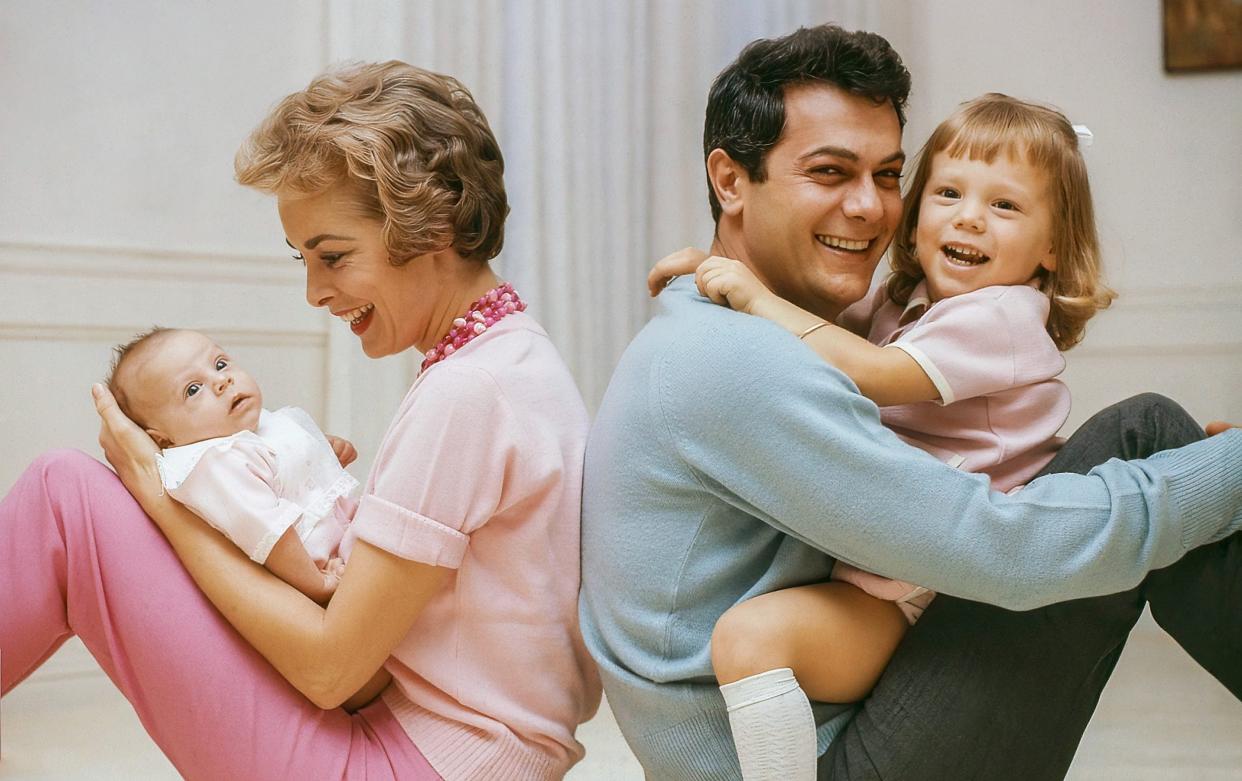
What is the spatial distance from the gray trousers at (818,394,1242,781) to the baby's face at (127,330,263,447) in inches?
33.8

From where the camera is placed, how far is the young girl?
4.20 ft

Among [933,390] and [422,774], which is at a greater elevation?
[933,390]

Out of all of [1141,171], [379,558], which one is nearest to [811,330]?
[379,558]

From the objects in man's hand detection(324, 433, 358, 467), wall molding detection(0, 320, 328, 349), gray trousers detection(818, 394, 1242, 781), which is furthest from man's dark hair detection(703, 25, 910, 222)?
wall molding detection(0, 320, 328, 349)

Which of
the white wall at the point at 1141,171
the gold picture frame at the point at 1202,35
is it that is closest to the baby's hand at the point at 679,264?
the white wall at the point at 1141,171

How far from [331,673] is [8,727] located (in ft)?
6.14

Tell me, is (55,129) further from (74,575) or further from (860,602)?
(860,602)

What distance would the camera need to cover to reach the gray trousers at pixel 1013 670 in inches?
51.7

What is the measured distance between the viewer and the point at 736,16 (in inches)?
139

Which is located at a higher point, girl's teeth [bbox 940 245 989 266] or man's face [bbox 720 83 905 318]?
man's face [bbox 720 83 905 318]

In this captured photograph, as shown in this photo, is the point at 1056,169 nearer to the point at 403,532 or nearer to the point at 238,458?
the point at 403,532

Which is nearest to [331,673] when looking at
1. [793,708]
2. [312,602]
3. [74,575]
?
[312,602]

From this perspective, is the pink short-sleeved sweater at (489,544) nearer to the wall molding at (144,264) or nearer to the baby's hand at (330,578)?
the baby's hand at (330,578)

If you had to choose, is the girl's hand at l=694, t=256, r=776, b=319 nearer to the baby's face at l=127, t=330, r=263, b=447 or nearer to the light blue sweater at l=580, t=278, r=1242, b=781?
the light blue sweater at l=580, t=278, r=1242, b=781
